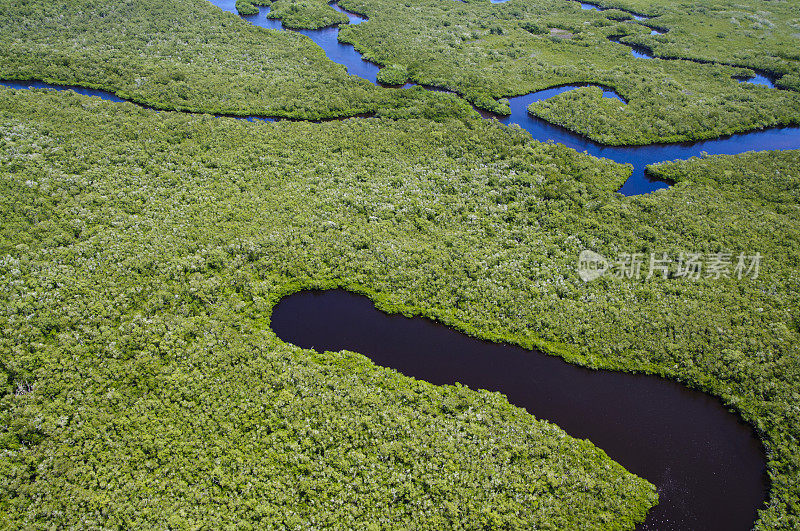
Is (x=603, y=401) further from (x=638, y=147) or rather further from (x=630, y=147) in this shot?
(x=638, y=147)

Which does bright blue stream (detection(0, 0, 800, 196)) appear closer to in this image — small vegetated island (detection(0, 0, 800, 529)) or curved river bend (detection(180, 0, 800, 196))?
curved river bend (detection(180, 0, 800, 196))

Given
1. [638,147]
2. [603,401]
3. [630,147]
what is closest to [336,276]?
[603,401]

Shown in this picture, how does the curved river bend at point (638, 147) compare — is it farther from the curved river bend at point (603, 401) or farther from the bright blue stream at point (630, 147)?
the curved river bend at point (603, 401)

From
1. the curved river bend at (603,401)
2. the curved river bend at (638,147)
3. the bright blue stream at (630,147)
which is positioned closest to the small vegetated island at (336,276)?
the curved river bend at (603,401)

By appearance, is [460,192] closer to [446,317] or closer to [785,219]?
[446,317]

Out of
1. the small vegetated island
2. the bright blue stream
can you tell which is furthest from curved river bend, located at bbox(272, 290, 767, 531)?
the bright blue stream

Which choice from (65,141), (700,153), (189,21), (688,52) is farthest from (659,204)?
(189,21)

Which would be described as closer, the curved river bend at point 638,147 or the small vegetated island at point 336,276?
the small vegetated island at point 336,276
